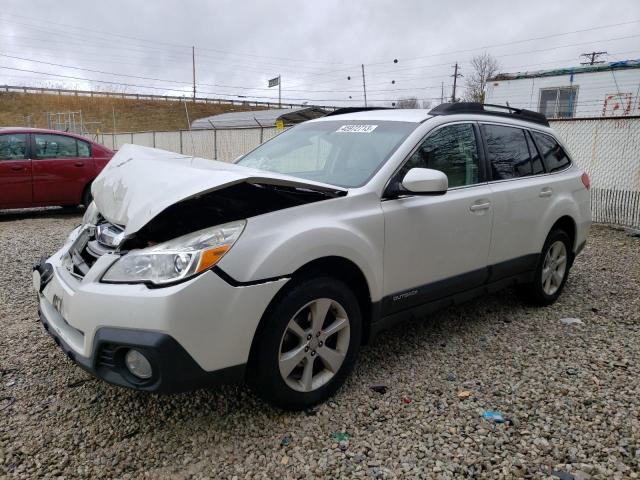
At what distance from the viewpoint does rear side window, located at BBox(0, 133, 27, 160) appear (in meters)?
7.61

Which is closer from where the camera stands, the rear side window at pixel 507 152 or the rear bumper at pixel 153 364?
the rear bumper at pixel 153 364

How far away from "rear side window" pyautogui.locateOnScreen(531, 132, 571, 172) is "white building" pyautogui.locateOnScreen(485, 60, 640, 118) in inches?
600

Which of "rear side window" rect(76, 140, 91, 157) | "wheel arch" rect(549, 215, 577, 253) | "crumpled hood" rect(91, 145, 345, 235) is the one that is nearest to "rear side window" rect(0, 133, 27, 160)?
"rear side window" rect(76, 140, 91, 157)

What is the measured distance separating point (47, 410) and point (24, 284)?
8.15ft

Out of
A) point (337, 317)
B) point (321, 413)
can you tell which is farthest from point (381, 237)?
point (321, 413)

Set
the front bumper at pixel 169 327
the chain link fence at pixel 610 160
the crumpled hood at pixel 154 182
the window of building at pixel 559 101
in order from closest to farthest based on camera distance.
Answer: the front bumper at pixel 169 327
the crumpled hood at pixel 154 182
the chain link fence at pixel 610 160
the window of building at pixel 559 101

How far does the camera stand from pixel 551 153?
4441 mm

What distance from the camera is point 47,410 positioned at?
2.65 m

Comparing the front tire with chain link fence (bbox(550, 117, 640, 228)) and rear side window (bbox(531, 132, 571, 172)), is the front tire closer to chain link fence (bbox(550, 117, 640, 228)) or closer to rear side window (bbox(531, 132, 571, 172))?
rear side window (bbox(531, 132, 571, 172))

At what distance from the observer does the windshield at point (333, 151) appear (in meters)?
3.12

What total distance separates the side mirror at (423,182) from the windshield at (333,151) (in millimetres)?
249

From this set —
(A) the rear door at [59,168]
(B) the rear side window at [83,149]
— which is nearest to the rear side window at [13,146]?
(A) the rear door at [59,168]

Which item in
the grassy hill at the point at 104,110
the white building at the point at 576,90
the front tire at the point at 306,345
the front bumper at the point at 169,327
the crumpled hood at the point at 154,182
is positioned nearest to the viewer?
the front bumper at the point at 169,327

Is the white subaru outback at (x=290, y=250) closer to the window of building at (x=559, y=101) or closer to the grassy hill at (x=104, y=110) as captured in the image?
the window of building at (x=559, y=101)
